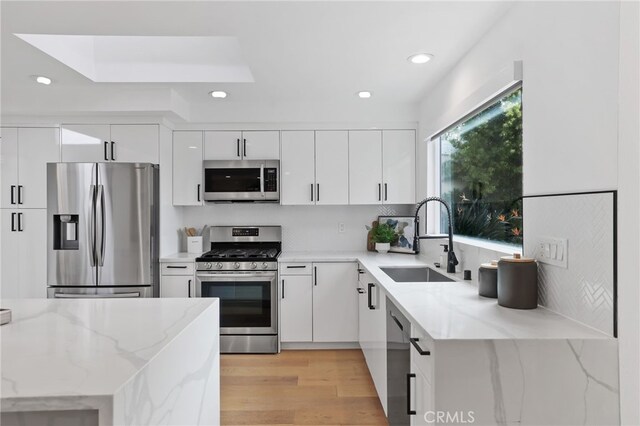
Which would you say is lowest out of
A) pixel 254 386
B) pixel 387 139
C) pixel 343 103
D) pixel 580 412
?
pixel 254 386

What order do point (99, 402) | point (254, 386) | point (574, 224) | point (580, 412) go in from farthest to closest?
point (254, 386) → point (574, 224) → point (580, 412) → point (99, 402)

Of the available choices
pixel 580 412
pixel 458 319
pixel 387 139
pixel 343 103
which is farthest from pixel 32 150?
pixel 580 412

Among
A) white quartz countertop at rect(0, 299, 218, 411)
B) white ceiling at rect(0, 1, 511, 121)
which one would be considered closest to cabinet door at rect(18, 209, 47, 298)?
white ceiling at rect(0, 1, 511, 121)

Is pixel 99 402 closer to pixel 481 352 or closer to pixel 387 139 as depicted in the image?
pixel 481 352

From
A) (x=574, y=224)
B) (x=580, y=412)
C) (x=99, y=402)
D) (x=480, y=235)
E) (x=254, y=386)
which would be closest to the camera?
(x=99, y=402)

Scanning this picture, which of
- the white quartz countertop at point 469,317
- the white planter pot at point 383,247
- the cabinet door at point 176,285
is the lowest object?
the cabinet door at point 176,285

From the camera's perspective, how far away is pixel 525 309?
5.46ft

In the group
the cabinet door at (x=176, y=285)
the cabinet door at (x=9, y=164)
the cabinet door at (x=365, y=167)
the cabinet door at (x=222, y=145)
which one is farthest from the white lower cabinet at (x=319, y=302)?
the cabinet door at (x=9, y=164)

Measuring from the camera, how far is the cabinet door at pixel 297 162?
12.7ft

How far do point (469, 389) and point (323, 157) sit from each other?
2882 millimetres

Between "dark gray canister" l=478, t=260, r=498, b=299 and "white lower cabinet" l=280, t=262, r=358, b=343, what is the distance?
176cm

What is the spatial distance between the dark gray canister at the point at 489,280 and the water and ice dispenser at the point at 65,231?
3327mm

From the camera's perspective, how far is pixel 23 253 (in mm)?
3529

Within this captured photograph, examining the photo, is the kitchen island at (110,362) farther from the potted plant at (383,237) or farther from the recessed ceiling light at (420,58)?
the potted plant at (383,237)
